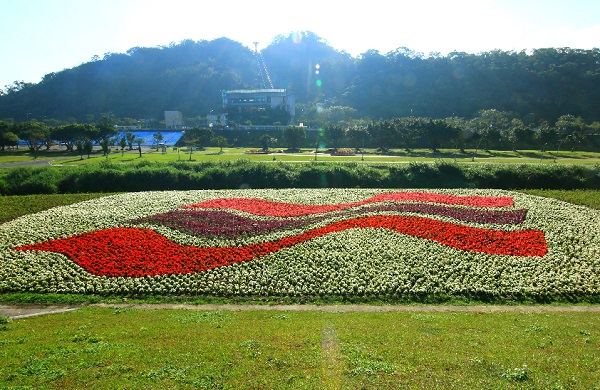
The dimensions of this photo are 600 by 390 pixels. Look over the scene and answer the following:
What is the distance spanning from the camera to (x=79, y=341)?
8.52 metres

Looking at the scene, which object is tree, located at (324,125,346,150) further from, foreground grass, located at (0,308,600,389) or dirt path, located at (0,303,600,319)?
foreground grass, located at (0,308,600,389)

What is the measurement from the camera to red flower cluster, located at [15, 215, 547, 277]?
14.3 m

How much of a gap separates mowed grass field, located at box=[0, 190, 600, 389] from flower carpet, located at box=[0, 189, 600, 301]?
2.12 metres

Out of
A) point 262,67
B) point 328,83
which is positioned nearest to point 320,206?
point 328,83

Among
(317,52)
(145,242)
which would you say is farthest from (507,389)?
(317,52)

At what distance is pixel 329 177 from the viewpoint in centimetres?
3134

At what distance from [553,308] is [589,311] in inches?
35.3

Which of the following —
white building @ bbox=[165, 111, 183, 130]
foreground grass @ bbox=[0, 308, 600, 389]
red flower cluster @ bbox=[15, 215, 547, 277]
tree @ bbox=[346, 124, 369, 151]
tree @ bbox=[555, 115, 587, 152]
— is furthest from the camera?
white building @ bbox=[165, 111, 183, 130]

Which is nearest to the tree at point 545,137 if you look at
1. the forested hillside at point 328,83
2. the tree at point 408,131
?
the tree at point 408,131

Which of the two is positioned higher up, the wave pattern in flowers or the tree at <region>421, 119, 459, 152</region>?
the tree at <region>421, 119, 459, 152</region>

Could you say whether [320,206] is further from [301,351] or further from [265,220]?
[301,351]

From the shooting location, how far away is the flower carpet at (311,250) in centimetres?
1306

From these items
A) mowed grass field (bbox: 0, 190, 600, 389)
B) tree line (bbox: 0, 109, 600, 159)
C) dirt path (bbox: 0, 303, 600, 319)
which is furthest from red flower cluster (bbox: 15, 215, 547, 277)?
tree line (bbox: 0, 109, 600, 159)

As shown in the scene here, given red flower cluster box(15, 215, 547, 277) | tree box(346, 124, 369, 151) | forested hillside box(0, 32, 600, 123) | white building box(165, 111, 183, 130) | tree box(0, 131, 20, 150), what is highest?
forested hillside box(0, 32, 600, 123)
